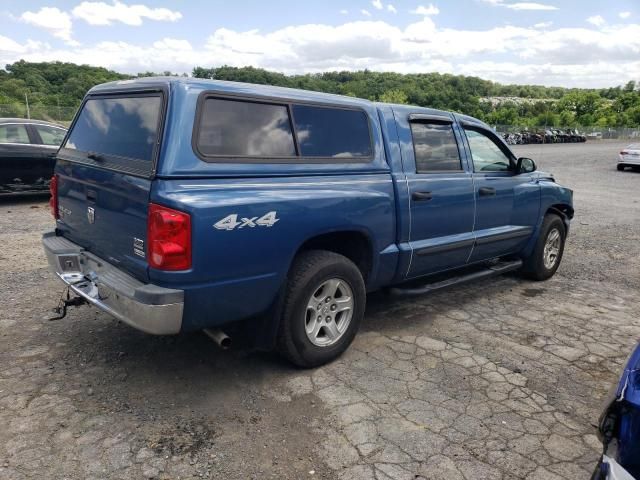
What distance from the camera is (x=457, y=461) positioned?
277 centimetres

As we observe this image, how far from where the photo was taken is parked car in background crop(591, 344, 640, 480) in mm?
1841

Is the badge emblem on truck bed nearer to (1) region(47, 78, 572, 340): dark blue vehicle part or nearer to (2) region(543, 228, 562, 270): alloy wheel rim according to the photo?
(1) region(47, 78, 572, 340): dark blue vehicle part

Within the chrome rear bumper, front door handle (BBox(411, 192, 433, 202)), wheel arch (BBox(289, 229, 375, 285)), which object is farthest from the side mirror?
the chrome rear bumper

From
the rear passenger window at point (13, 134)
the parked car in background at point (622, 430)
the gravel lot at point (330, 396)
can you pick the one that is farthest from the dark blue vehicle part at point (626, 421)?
the rear passenger window at point (13, 134)

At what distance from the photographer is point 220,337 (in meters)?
3.17

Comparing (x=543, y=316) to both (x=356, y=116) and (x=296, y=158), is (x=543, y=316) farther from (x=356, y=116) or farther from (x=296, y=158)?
(x=296, y=158)

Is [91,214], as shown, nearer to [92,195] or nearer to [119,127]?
[92,195]

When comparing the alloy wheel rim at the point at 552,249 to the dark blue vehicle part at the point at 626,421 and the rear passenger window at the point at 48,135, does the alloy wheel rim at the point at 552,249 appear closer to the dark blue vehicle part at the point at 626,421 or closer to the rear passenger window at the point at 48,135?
the dark blue vehicle part at the point at 626,421

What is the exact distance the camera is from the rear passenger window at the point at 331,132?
3.57m

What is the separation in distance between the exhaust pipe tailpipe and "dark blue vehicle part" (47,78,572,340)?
0.13 m

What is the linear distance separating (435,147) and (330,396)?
229 centimetres

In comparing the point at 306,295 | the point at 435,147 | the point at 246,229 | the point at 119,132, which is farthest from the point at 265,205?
the point at 435,147

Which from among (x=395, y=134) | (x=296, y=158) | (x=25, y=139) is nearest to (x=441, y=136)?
(x=395, y=134)

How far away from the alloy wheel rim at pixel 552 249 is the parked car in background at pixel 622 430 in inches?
160
